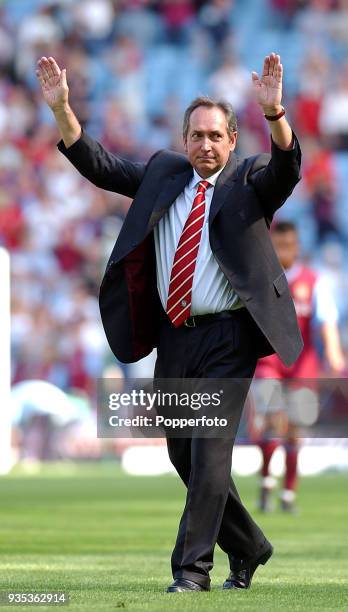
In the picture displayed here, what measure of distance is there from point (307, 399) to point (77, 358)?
697 centimetres

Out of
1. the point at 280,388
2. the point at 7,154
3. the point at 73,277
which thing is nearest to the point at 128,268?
the point at 280,388

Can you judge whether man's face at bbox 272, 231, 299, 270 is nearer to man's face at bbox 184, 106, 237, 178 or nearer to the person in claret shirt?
the person in claret shirt

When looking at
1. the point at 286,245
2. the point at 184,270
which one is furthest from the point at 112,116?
the point at 184,270

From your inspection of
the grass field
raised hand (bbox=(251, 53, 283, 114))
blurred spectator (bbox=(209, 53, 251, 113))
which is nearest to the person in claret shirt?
the grass field

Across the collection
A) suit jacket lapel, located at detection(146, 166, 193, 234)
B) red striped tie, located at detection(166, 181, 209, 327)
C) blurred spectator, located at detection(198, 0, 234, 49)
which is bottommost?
red striped tie, located at detection(166, 181, 209, 327)

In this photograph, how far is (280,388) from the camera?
1541 cm

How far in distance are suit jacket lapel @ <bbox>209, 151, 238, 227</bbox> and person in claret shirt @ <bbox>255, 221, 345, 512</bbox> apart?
587 cm

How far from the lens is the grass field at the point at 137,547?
668 centimetres

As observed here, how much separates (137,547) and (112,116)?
55.8ft

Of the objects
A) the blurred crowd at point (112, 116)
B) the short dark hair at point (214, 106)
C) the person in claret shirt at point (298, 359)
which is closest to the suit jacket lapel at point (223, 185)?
the short dark hair at point (214, 106)

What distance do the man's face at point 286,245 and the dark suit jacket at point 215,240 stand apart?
588 cm

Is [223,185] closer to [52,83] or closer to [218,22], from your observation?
[52,83]

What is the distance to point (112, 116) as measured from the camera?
86.9ft

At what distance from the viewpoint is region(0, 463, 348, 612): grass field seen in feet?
21.9
